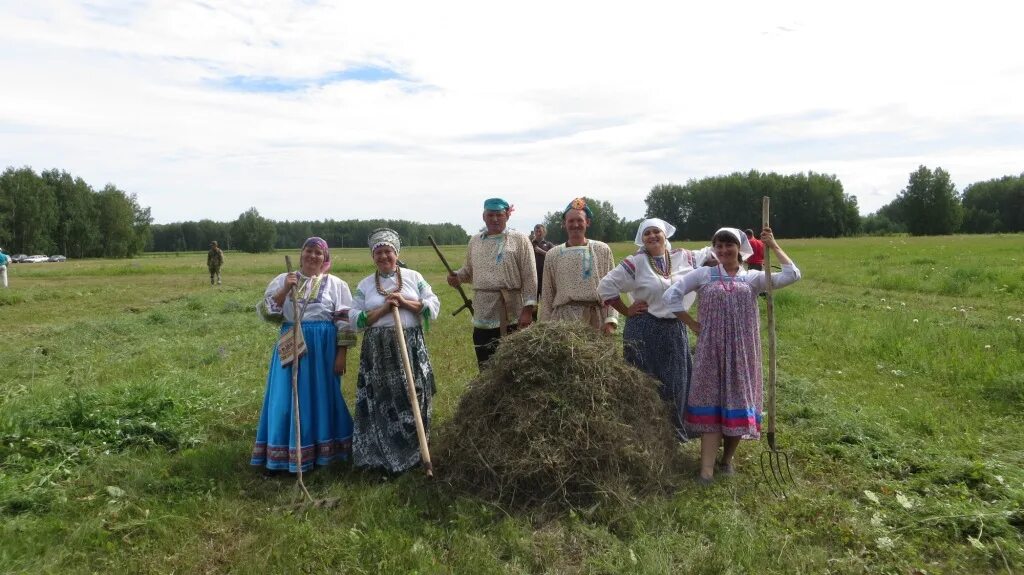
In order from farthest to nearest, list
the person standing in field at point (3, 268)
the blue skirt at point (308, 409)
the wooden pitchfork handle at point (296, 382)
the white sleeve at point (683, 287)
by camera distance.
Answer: the person standing in field at point (3, 268), the blue skirt at point (308, 409), the white sleeve at point (683, 287), the wooden pitchfork handle at point (296, 382)

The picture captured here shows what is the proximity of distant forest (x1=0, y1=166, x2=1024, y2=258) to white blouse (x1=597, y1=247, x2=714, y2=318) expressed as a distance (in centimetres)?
5483

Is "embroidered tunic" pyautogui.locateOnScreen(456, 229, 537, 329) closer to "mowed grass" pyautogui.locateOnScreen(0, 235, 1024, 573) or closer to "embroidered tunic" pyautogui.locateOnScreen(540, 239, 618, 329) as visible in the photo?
"embroidered tunic" pyautogui.locateOnScreen(540, 239, 618, 329)

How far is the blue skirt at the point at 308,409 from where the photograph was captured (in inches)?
201

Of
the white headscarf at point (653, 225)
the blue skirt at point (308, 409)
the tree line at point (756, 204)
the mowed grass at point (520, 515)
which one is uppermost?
the tree line at point (756, 204)

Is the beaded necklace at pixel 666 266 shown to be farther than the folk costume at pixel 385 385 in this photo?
Yes

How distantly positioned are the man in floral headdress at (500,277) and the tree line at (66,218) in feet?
260

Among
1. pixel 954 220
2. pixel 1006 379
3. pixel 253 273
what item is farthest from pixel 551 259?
pixel 954 220

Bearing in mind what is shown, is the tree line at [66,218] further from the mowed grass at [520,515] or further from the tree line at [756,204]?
the mowed grass at [520,515]

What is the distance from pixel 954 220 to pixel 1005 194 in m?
8.44

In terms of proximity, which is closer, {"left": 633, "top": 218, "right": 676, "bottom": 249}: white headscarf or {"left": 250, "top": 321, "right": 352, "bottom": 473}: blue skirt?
{"left": 250, "top": 321, "right": 352, "bottom": 473}: blue skirt

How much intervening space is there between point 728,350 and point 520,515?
1920 mm

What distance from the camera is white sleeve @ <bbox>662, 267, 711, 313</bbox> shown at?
16.2 feet

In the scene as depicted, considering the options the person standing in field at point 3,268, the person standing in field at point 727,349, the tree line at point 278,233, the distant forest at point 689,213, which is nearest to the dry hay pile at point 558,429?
the person standing in field at point 727,349

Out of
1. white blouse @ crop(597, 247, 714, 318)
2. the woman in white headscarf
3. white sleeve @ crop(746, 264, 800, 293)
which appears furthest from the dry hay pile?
white sleeve @ crop(746, 264, 800, 293)
